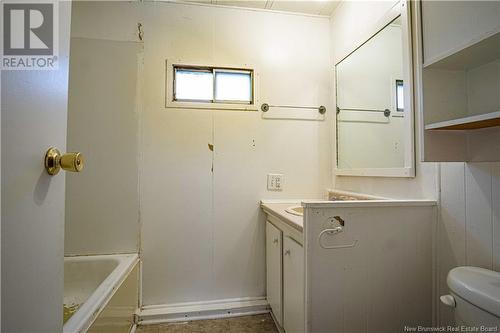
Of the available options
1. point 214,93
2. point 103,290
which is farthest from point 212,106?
point 103,290

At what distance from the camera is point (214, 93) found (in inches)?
76.9

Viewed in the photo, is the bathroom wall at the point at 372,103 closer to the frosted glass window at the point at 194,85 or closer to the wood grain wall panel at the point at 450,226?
the wood grain wall panel at the point at 450,226

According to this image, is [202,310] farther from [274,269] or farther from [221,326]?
[274,269]

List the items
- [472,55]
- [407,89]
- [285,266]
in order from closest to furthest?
[472,55] < [407,89] < [285,266]

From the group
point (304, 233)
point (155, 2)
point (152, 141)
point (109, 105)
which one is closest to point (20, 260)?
point (304, 233)

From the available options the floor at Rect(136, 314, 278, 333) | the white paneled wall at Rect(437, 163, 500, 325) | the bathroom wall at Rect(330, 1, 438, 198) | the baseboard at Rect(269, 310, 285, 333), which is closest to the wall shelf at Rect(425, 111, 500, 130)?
the white paneled wall at Rect(437, 163, 500, 325)

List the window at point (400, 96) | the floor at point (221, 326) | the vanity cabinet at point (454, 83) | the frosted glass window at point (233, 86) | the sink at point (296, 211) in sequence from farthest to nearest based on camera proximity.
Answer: the frosted glass window at point (233, 86)
the floor at point (221, 326)
the sink at point (296, 211)
the window at point (400, 96)
the vanity cabinet at point (454, 83)

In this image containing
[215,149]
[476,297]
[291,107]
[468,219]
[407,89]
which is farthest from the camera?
[291,107]

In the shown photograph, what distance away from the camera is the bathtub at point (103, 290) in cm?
A: 119

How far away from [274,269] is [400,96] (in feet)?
4.34

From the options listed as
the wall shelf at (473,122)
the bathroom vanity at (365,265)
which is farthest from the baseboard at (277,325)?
the wall shelf at (473,122)

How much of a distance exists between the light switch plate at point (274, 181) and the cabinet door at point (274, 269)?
0.28 meters

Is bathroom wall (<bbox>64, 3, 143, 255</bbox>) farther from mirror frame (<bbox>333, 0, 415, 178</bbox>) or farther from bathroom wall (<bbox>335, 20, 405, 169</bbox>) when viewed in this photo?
mirror frame (<bbox>333, 0, 415, 178</bbox>)

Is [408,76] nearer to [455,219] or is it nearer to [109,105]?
Answer: [455,219]
